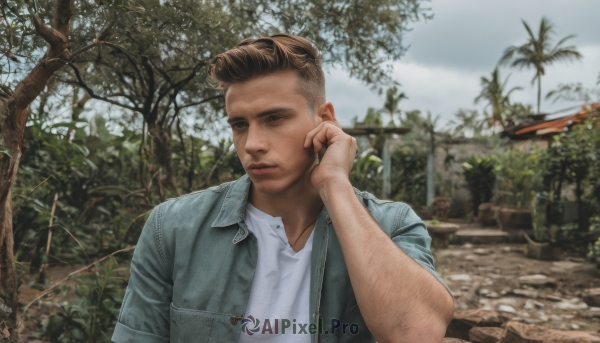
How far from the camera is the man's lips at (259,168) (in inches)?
70.2

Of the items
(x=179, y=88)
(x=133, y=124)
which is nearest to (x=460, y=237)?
(x=133, y=124)

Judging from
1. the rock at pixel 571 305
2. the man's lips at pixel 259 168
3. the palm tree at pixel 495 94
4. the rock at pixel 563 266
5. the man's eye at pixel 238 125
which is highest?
the palm tree at pixel 495 94

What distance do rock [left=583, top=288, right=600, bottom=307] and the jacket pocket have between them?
5.56 meters

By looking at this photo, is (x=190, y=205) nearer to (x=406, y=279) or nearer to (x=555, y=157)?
(x=406, y=279)

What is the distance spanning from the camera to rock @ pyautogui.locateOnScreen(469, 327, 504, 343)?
11.6 feet

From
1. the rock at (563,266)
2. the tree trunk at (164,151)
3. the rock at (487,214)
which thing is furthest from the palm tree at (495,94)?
the tree trunk at (164,151)

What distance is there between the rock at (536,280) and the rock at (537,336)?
396 centimetres

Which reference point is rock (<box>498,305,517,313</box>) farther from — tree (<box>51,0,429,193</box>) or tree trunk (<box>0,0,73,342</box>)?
tree trunk (<box>0,0,73,342</box>)

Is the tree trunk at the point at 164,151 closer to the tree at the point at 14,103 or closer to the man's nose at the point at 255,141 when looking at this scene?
the tree at the point at 14,103

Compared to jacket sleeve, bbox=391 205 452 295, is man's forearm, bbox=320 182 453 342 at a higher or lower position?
lower

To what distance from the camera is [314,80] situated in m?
1.98

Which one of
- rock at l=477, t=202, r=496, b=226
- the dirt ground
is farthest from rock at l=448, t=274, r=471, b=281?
rock at l=477, t=202, r=496, b=226

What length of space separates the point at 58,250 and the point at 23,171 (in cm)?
75

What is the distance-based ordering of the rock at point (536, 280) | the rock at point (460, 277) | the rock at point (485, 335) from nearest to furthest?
the rock at point (485, 335)
the rock at point (536, 280)
the rock at point (460, 277)
